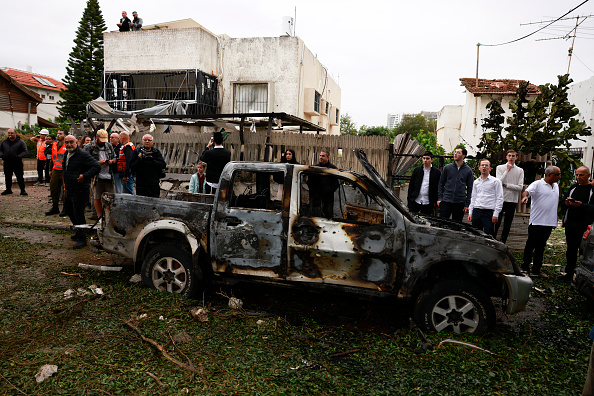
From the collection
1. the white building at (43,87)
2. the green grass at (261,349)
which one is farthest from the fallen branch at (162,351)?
the white building at (43,87)

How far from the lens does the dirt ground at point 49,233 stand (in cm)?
524

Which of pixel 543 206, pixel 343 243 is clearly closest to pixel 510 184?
pixel 543 206

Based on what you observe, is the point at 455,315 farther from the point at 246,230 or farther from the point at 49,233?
the point at 49,233

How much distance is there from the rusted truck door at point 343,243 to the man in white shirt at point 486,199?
10.1ft

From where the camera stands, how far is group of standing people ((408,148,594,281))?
A: 6316 mm

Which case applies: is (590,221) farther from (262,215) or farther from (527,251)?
(262,215)

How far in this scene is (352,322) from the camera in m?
4.43

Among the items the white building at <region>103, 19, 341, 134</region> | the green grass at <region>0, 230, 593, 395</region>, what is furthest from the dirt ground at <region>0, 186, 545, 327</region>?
the white building at <region>103, 19, 341, 134</region>

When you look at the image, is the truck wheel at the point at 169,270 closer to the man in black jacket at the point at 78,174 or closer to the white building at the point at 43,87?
the man in black jacket at the point at 78,174

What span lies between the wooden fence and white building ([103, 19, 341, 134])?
778cm

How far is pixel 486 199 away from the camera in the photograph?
655cm

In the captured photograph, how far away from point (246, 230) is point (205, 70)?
1482 centimetres

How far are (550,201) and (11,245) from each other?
9219 mm

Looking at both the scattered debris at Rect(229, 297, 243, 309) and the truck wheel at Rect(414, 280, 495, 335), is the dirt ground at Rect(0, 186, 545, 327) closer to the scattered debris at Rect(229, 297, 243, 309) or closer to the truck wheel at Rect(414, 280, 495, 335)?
the truck wheel at Rect(414, 280, 495, 335)
